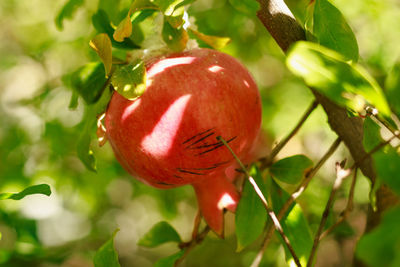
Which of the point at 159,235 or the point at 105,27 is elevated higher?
the point at 105,27

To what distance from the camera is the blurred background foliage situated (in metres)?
1.34

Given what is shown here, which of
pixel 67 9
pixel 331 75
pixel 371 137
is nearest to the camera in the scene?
pixel 331 75

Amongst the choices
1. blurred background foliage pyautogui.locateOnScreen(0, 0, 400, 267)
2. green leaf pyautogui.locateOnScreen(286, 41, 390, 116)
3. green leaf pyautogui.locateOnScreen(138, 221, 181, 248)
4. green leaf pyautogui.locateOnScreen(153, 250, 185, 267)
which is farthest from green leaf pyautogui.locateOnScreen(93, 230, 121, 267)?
blurred background foliage pyautogui.locateOnScreen(0, 0, 400, 267)

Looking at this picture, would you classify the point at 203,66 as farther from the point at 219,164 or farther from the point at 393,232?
the point at 393,232

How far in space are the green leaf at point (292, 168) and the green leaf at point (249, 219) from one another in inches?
4.4

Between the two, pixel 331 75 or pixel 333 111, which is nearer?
pixel 331 75

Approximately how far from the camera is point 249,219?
0.69m

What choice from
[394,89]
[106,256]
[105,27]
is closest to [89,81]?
[105,27]

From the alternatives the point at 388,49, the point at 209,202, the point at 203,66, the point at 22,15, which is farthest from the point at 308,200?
the point at 22,15

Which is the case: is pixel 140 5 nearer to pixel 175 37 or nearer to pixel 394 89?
pixel 175 37

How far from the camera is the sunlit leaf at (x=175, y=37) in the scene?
29.7 inches

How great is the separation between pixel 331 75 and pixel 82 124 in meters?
0.89

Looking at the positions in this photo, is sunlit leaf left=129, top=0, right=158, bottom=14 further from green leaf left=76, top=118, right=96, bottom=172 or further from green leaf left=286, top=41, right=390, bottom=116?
green leaf left=286, top=41, right=390, bottom=116

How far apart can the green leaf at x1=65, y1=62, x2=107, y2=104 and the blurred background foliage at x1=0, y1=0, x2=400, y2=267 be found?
0.14 metres
